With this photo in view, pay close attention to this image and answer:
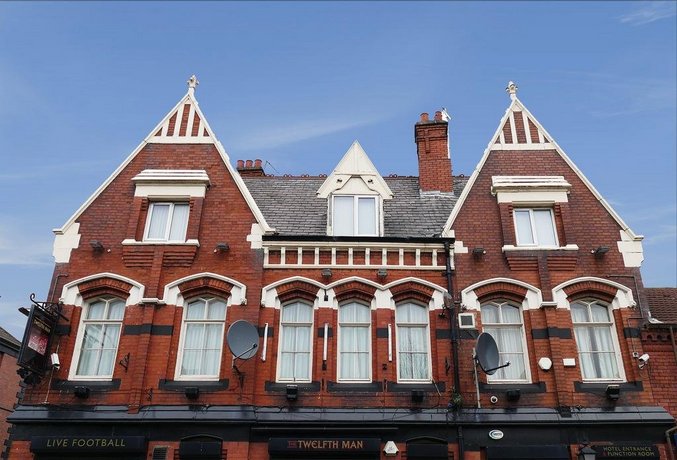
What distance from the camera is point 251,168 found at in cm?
2261

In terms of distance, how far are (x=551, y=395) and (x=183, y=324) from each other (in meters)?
9.66

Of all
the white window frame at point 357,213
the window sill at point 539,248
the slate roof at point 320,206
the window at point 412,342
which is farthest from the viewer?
the slate roof at point 320,206

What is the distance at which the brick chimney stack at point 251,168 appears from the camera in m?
22.6

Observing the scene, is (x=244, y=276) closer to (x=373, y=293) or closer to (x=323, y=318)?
(x=323, y=318)

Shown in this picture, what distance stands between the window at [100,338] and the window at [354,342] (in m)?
5.96

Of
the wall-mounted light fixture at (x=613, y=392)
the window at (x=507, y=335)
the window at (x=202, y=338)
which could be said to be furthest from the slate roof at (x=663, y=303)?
the window at (x=202, y=338)

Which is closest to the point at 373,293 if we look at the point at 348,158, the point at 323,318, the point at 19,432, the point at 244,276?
the point at 323,318

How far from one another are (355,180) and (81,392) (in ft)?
31.1

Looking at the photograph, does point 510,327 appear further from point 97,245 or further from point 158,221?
point 97,245

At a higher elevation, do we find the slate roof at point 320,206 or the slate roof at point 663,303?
the slate roof at point 320,206

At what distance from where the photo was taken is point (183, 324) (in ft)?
50.5

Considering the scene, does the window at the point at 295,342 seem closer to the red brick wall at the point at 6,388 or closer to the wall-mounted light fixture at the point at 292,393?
the wall-mounted light fixture at the point at 292,393

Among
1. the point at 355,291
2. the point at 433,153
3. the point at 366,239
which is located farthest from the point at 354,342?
the point at 433,153

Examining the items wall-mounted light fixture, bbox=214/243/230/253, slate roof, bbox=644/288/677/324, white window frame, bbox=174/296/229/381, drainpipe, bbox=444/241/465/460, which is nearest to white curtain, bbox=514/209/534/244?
drainpipe, bbox=444/241/465/460
